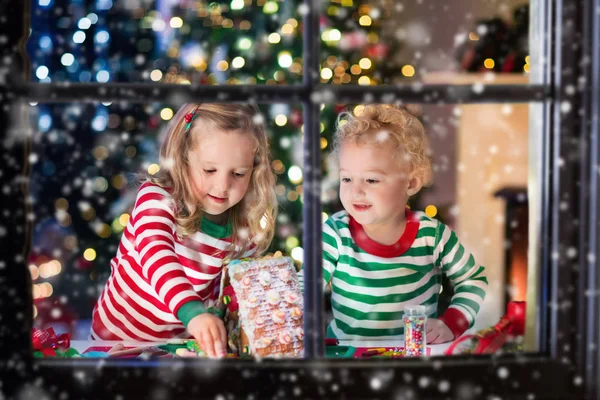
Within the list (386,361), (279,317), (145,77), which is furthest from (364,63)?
(386,361)

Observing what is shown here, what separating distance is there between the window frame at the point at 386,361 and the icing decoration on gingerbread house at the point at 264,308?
1.56 ft

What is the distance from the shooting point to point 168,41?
259 centimetres

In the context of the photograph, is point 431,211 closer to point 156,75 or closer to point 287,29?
point 287,29

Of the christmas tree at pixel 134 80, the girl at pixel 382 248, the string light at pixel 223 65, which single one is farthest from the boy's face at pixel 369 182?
the string light at pixel 223 65

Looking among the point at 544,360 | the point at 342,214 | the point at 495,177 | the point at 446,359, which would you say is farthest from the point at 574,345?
the point at 495,177

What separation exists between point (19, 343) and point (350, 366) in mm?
466

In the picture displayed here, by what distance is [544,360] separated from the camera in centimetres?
89

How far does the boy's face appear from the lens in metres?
1.90

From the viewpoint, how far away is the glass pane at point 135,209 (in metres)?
1.79

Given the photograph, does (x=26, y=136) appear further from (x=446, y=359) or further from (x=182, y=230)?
(x=182, y=230)

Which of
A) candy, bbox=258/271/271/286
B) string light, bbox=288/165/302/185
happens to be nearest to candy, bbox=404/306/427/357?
candy, bbox=258/271/271/286

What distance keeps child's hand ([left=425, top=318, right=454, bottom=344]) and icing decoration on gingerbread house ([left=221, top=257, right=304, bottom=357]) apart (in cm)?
44

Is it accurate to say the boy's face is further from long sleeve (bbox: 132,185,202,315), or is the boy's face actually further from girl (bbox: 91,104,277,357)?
long sleeve (bbox: 132,185,202,315)

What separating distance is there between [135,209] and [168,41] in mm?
1068
